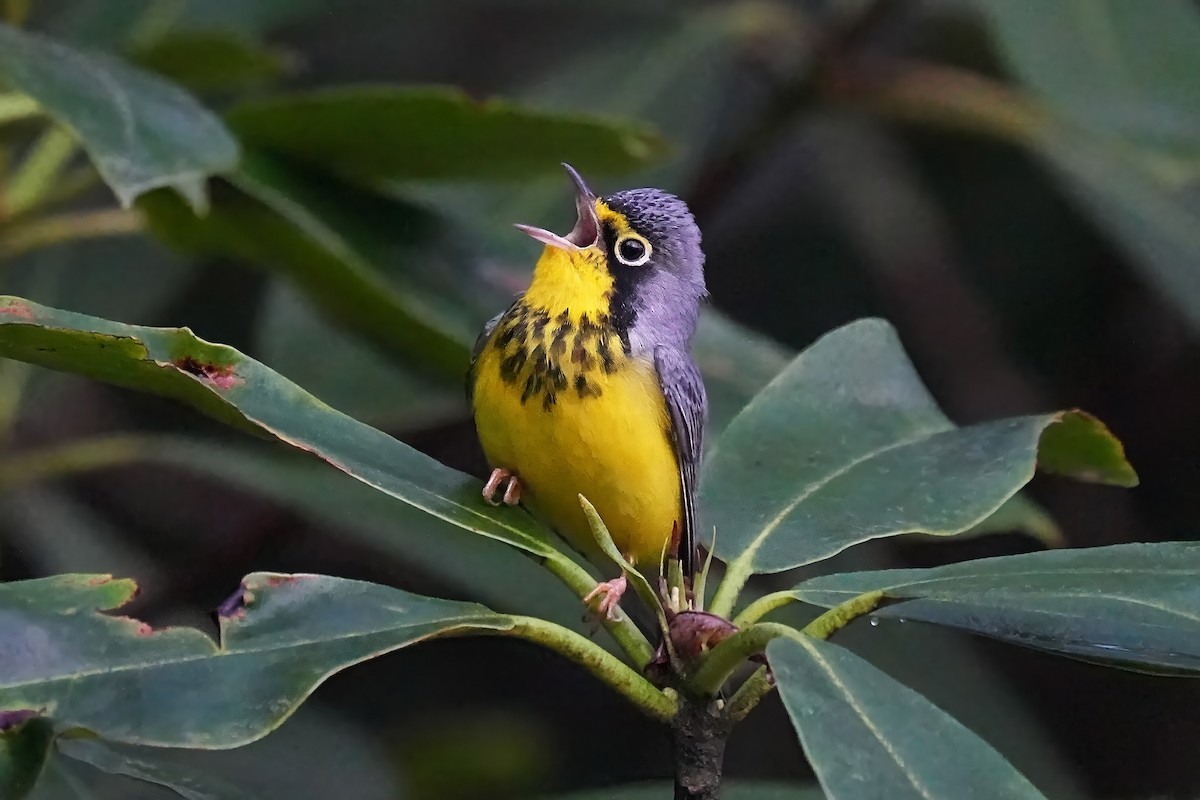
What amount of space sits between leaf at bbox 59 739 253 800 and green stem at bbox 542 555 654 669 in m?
0.30

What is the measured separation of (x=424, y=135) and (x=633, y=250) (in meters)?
0.26

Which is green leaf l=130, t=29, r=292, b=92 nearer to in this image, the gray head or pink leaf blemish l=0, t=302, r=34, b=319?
the gray head

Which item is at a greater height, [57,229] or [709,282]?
[709,282]

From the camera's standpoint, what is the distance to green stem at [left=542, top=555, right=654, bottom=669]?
2.67 ft

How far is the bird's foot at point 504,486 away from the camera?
912 millimetres

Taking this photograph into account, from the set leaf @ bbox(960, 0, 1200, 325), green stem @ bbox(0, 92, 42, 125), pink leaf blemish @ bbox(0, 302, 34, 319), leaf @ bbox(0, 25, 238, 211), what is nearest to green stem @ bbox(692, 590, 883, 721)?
pink leaf blemish @ bbox(0, 302, 34, 319)

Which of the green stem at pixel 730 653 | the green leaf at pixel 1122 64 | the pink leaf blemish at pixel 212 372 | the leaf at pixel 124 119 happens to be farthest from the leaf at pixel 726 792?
the green leaf at pixel 1122 64

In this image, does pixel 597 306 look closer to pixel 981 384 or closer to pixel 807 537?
pixel 807 537

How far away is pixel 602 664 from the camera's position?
2.45 ft

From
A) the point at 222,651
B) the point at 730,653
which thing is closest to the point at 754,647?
the point at 730,653

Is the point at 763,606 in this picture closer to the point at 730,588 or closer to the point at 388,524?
the point at 730,588

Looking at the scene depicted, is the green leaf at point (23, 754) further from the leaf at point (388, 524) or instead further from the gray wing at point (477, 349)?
the leaf at point (388, 524)

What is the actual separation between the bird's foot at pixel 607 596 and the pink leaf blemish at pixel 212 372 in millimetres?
300

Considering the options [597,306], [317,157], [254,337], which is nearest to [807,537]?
[597,306]
